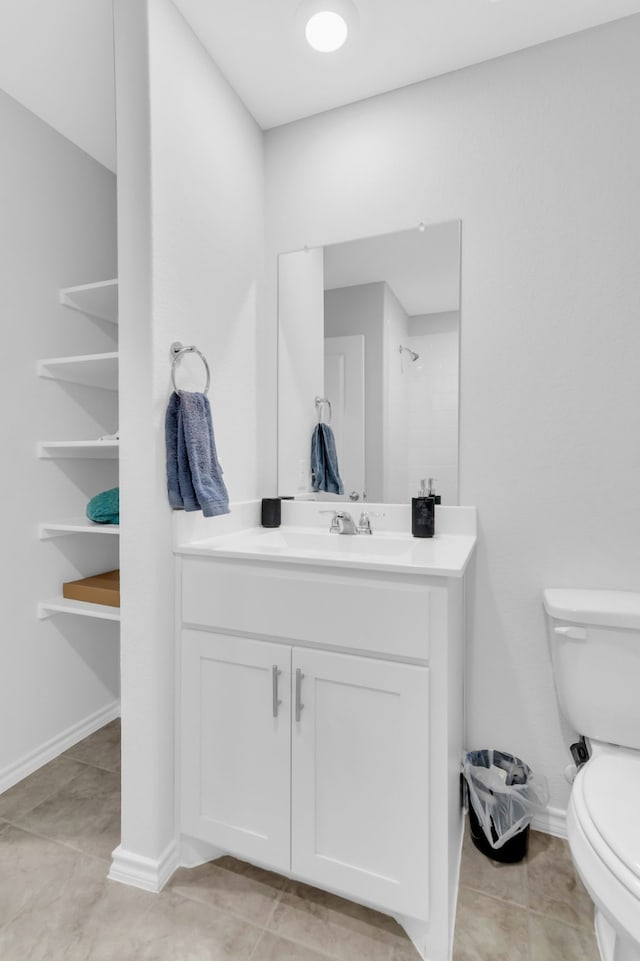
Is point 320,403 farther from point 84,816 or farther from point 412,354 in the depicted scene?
point 84,816

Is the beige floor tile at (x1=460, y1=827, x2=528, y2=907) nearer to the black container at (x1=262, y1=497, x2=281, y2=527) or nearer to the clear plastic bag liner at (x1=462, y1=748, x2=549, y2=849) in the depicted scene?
the clear plastic bag liner at (x1=462, y1=748, x2=549, y2=849)

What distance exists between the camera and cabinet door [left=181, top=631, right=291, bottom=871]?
1.29 m

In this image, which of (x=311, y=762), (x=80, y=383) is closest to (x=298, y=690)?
(x=311, y=762)

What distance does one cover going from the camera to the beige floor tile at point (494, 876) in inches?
52.1

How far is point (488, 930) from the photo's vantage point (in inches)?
47.8

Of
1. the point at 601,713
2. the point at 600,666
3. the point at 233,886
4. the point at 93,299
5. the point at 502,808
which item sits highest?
the point at 93,299

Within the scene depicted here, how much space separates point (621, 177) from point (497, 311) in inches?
19.2

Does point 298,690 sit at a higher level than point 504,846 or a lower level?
higher

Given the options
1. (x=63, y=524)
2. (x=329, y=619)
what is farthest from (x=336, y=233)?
(x=63, y=524)

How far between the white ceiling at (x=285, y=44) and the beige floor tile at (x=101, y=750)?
2.48 metres

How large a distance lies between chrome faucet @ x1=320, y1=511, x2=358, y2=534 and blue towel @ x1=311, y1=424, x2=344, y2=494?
134 mm

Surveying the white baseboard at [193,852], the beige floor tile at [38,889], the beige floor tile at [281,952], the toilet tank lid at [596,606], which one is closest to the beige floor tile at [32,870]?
the beige floor tile at [38,889]

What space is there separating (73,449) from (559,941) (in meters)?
2.12

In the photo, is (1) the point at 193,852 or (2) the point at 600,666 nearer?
(2) the point at 600,666
